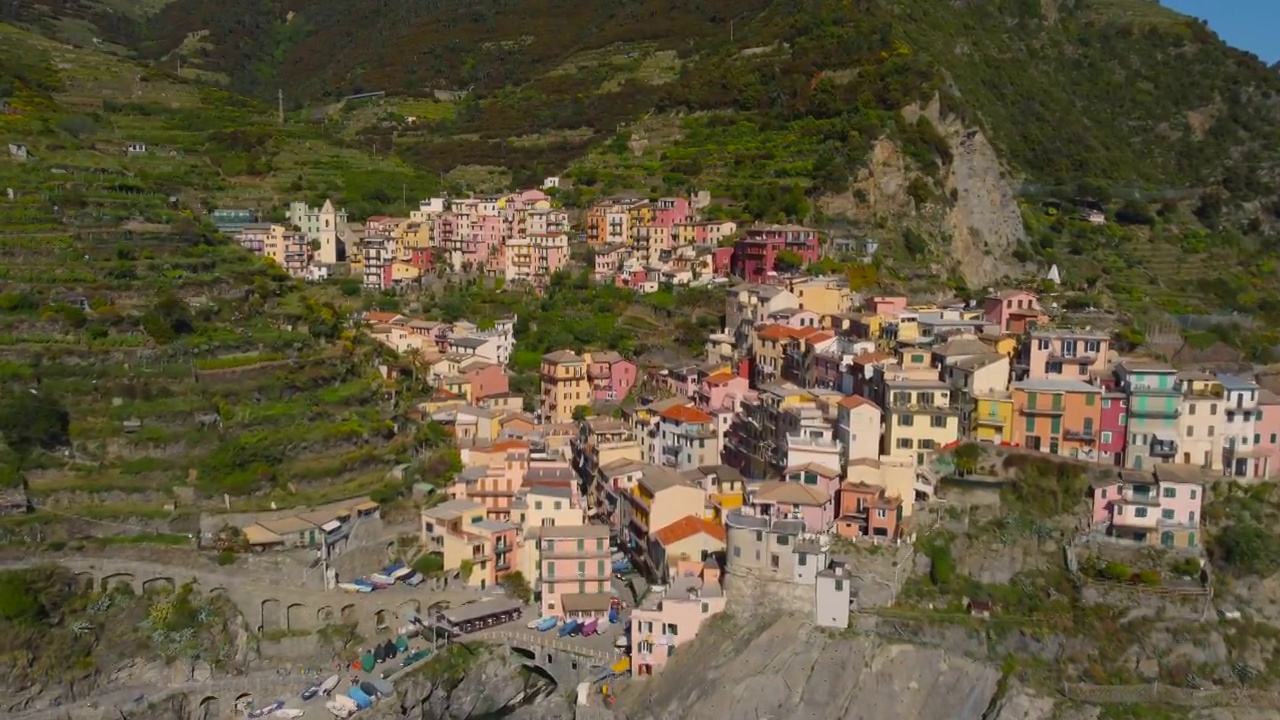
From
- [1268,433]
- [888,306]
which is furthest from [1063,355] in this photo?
[888,306]

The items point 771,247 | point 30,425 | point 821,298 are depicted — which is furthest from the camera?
point 771,247

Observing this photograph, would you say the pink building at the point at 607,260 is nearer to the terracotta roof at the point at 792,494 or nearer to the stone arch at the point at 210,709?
the terracotta roof at the point at 792,494

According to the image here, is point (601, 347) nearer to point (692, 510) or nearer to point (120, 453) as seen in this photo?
point (692, 510)

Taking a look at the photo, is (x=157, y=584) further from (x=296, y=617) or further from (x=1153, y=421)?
(x=1153, y=421)

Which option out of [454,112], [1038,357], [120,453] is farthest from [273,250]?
[454,112]

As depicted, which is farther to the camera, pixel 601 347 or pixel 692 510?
pixel 601 347

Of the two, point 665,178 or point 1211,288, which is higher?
point 665,178
